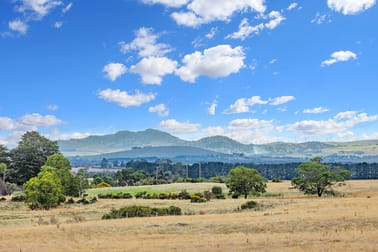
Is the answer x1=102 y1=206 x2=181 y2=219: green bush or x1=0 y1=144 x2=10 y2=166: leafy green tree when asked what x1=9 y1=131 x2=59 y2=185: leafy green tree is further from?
x1=102 y1=206 x2=181 y2=219: green bush

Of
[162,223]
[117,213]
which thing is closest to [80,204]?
[117,213]

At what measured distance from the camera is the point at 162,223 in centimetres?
3362

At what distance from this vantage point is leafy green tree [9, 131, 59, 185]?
10925 centimetres

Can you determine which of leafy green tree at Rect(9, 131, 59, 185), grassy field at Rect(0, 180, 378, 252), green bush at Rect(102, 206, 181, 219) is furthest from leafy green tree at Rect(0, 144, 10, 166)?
grassy field at Rect(0, 180, 378, 252)

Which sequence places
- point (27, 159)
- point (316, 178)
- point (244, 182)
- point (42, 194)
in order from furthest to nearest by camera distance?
1. point (27, 159)
2. point (244, 182)
3. point (316, 178)
4. point (42, 194)

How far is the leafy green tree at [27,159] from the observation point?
109250 millimetres

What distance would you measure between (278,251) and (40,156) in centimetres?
10175

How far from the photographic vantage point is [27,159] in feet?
359

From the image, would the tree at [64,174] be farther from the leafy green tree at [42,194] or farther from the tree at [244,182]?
the tree at [244,182]

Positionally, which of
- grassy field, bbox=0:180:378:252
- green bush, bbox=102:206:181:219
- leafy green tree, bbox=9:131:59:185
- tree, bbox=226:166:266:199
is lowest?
green bush, bbox=102:206:181:219

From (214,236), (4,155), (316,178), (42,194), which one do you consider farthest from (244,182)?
(4,155)

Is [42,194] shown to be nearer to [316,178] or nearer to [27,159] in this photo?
[316,178]

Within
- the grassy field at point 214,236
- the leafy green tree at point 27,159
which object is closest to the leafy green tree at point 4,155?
the leafy green tree at point 27,159

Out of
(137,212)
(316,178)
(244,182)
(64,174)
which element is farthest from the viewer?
(64,174)
